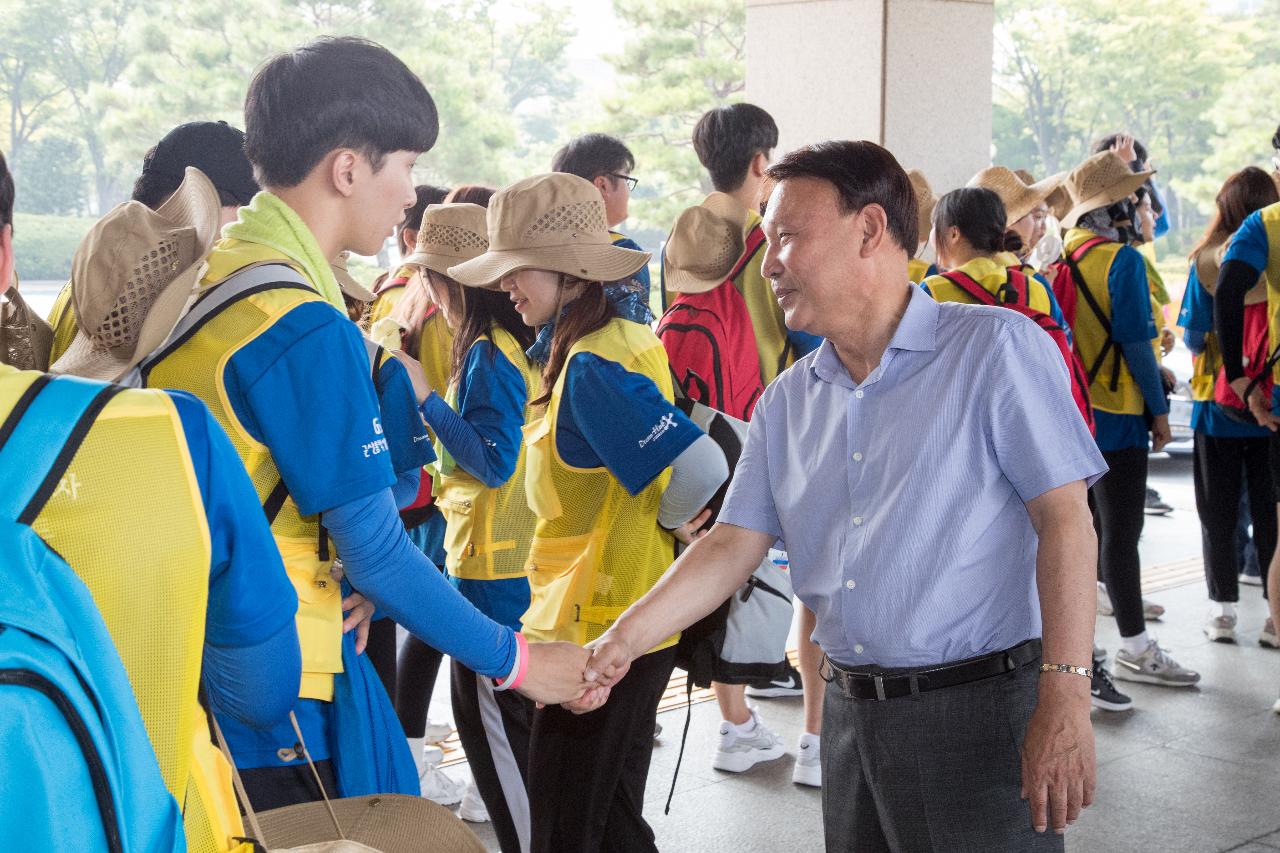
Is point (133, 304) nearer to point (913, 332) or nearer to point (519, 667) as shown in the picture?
point (519, 667)

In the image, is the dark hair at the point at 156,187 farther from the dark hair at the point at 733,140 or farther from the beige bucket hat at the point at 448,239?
the dark hair at the point at 733,140

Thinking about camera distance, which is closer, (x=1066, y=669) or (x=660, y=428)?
(x=1066, y=669)

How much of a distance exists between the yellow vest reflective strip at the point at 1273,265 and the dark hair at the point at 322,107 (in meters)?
4.26

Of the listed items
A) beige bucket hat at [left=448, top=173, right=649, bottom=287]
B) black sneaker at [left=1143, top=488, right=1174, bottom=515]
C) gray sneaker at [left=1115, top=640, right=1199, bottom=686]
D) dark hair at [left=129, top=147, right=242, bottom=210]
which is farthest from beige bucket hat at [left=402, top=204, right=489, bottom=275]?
black sneaker at [left=1143, top=488, right=1174, bottom=515]

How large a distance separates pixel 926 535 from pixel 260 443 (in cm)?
104

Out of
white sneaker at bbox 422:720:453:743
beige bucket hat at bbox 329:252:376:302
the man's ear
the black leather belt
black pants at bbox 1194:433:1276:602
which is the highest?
the man's ear

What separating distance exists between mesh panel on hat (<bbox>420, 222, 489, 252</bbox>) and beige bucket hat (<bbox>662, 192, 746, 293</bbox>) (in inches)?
35.0

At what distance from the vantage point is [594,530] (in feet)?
10.0

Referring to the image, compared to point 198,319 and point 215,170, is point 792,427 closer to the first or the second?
point 198,319

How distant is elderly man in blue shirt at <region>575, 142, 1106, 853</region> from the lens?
7.02 feet

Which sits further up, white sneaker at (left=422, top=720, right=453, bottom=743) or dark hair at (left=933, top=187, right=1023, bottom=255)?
dark hair at (left=933, top=187, right=1023, bottom=255)

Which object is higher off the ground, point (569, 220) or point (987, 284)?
point (569, 220)

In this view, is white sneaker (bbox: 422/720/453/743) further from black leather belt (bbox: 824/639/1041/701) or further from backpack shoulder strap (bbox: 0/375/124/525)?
backpack shoulder strap (bbox: 0/375/124/525)

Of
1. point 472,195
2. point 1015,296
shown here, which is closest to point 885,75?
point 1015,296
